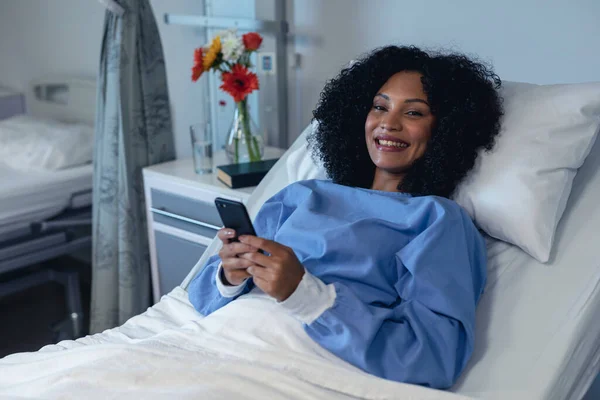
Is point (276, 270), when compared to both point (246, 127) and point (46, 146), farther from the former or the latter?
point (46, 146)

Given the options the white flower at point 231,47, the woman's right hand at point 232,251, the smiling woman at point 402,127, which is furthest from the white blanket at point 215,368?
the white flower at point 231,47

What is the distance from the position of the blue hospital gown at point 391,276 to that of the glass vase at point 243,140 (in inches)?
31.0

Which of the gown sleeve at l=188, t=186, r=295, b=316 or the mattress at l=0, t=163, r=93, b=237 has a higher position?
the gown sleeve at l=188, t=186, r=295, b=316

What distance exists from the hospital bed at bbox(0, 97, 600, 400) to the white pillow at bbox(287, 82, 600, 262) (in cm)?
7

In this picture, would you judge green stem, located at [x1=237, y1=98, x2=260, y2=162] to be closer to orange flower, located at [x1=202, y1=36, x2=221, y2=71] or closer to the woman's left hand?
orange flower, located at [x1=202, y1=36, x2=221, y2=71]

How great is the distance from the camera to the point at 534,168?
132 centimetres

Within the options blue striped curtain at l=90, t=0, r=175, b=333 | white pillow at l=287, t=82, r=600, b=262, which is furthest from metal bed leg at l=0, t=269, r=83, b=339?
white pillow at l=287, t=82, r=600, b=262

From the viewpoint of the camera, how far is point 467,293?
3.74ft

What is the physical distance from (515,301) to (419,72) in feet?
1.80

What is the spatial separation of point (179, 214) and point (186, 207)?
2.1 inches

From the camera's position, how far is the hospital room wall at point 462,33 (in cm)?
170

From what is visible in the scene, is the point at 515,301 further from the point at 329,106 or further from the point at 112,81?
the point at 112,81

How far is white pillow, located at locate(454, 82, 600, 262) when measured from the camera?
1.30 metres

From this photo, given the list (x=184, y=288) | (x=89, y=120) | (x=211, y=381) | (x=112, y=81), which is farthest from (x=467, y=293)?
(x=89, y=120)
